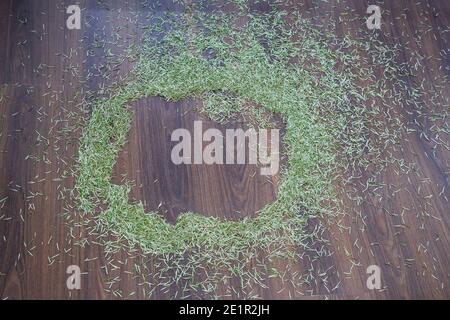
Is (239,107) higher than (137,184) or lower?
higher

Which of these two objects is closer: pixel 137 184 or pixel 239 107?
pixel 137 184

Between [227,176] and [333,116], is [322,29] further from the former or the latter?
[227,176]
